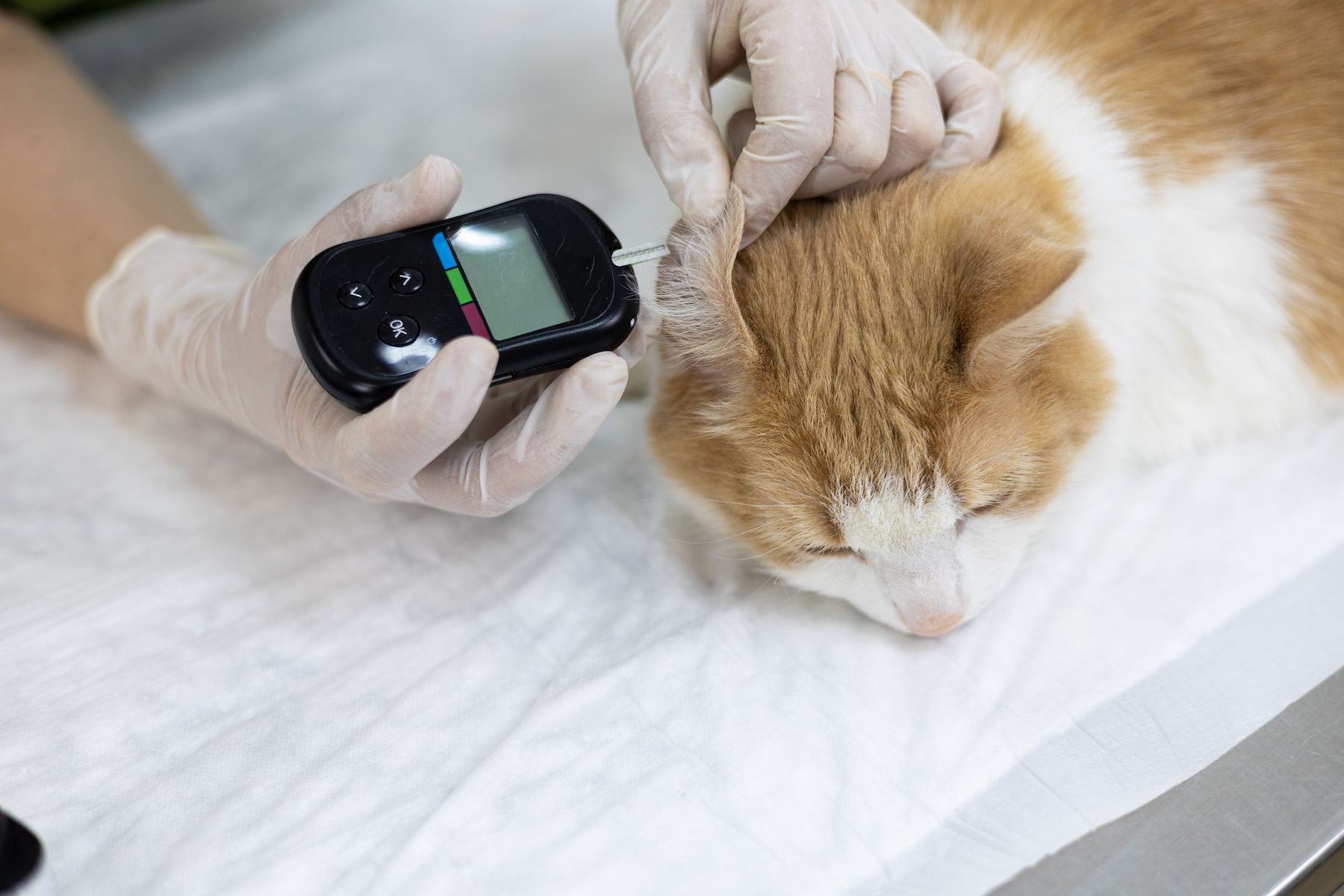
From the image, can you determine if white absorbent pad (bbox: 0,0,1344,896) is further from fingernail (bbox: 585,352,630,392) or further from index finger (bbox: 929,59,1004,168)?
index finger (bbox: 929,59,1004,168)

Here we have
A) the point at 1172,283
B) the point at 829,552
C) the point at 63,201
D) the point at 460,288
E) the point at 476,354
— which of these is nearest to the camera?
the point at 476,354

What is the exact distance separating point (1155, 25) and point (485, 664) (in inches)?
45.2

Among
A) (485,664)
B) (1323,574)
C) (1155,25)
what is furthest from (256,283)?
(1323,574)

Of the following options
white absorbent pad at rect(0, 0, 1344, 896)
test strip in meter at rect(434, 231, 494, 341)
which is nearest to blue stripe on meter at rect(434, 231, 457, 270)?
test strip in meter at rect(434, 231, 494, 341)

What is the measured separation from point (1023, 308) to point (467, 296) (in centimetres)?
55

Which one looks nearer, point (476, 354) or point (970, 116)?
point (476, 354)

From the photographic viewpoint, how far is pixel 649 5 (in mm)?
1229

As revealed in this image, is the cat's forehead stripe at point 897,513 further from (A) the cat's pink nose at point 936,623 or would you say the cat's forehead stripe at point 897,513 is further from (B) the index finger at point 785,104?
(B) the index finger at point 785,104

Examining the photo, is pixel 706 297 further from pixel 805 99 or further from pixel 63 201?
pixel 63 201

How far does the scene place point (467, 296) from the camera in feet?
3.20

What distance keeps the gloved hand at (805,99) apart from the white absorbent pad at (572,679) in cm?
47

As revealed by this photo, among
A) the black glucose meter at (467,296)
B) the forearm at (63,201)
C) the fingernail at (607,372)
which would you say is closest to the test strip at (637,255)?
the black glucose meter at (467,296)

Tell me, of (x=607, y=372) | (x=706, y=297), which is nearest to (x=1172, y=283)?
(x=706, y=297)

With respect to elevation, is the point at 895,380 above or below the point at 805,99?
below
